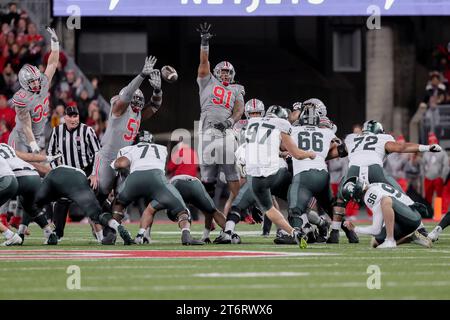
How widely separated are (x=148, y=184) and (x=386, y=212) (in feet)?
8.20

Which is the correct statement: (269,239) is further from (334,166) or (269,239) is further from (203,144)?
(334,166)

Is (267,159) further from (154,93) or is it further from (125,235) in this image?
(154,93)

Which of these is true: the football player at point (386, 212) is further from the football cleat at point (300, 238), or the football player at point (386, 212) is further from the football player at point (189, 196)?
the football player at point (189, 196)

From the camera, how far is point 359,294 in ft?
26.8

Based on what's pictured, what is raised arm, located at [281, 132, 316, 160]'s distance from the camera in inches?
492

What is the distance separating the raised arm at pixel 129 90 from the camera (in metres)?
13.6

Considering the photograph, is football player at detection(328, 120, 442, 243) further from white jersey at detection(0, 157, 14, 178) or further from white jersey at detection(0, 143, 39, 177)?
white jersey at detection(0, 157, 14, 178)

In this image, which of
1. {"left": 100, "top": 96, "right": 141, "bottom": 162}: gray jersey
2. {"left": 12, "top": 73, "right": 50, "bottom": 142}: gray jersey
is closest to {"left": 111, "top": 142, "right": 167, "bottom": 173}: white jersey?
{"left": 100, "top": 96, "right": 141, "bottom": 162}: gray jersey

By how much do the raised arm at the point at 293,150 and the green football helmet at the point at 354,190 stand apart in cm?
49

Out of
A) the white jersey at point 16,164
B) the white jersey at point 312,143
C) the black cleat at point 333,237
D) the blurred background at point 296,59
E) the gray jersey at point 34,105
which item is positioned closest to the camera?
the white jersey at point 16,164

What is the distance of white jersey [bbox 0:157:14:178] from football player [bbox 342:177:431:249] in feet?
11.3

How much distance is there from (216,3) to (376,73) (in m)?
8.32

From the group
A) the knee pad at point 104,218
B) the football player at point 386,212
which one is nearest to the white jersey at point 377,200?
the football player at point 386,212
